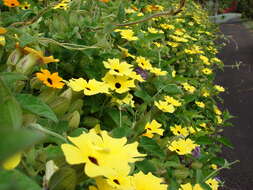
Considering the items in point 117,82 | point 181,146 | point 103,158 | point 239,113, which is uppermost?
point 103,158

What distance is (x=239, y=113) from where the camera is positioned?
3584mm

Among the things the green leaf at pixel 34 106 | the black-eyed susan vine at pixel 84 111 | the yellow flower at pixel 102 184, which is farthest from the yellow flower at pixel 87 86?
the yellow flower at pixel 102 184

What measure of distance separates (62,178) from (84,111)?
1.63ft

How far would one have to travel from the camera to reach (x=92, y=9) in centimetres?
135

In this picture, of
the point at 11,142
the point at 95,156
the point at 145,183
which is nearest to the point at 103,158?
the point at 95,156

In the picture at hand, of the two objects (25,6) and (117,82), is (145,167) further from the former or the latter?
(25,6)

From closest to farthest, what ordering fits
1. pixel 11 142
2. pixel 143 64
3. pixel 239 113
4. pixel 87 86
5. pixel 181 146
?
pixel 11 142, pixel 87 86, pixel 181 146, pixel 143 64, pixel 239 113

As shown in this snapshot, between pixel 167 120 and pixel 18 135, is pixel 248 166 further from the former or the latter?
pixel 18 135

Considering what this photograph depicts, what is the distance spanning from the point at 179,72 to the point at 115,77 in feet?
4.07

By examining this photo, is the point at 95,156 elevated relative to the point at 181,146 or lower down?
elevated

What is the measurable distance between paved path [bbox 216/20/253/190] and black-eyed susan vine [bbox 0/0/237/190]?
3.19 ft

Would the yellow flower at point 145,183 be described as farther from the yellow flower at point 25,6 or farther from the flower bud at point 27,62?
the yellow flower at point 25,6

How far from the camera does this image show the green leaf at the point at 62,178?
0.34 m

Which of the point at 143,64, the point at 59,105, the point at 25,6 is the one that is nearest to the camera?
the point at 59,105
